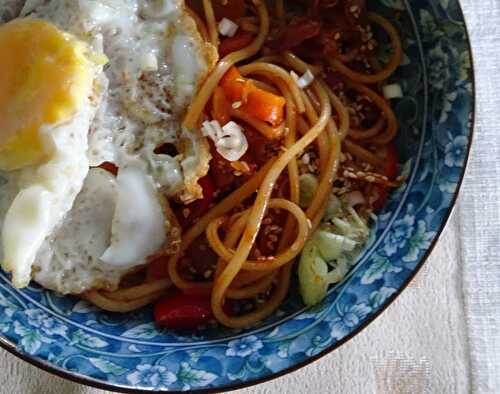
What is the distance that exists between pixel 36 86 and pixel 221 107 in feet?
1.85

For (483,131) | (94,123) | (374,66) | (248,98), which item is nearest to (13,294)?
(94,123)

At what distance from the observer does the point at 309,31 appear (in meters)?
2.28

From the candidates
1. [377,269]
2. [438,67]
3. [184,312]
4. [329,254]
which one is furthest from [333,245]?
[438,67]

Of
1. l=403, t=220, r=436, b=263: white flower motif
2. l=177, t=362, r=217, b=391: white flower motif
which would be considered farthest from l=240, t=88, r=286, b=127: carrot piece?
l=177, t=362, r=217, b=391: white flower motif

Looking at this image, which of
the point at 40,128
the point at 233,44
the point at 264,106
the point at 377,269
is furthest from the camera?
the point at 233,44

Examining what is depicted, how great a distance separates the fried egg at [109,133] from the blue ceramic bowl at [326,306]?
0.14m

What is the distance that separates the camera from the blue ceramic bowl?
1955 mm

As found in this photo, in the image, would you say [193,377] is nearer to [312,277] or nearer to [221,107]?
[312,277]

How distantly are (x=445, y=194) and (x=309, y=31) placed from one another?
69 cm

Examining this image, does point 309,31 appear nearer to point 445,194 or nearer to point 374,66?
point 374,66

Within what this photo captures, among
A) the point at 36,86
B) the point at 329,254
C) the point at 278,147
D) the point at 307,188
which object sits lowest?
the point at 329,254

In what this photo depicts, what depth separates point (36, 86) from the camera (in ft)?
6.48

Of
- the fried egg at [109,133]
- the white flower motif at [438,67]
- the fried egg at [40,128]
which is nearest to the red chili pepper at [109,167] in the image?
the fried egg at [109,133]

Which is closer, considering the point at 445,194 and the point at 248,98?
the point at 445,194
